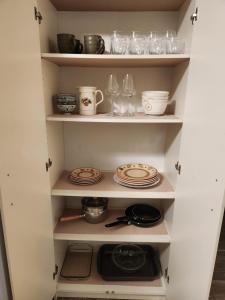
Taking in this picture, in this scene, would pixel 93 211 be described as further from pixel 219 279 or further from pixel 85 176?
pixel 219 279

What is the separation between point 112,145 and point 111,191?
1.15 feet

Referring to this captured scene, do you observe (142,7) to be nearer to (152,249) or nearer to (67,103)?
(67,103)

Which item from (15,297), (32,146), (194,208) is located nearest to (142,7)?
(32,146)

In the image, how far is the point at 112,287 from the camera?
136cm

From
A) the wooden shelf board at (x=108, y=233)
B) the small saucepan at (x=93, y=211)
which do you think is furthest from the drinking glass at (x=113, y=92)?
the wooden shelf board at (x=108, y=233)

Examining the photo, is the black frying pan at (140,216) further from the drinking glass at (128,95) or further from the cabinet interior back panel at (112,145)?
the drinking glass at (128,95)

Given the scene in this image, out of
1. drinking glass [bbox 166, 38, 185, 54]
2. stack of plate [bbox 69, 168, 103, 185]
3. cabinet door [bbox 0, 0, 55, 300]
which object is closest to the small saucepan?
stack of plate [bbox 69, 168, 103, 185]

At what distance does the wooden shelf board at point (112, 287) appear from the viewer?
1348 millimetres

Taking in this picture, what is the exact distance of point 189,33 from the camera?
3.12 feet

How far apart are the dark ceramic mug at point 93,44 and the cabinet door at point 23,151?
26 cm

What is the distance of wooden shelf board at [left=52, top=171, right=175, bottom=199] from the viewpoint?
1168 mm

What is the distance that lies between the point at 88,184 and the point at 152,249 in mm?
779

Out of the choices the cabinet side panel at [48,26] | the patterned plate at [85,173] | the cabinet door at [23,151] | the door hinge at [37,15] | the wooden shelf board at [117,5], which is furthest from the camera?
the patterned plate at [85,173]

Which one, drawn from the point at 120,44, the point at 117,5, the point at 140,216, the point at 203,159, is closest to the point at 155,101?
the point at 120,44
